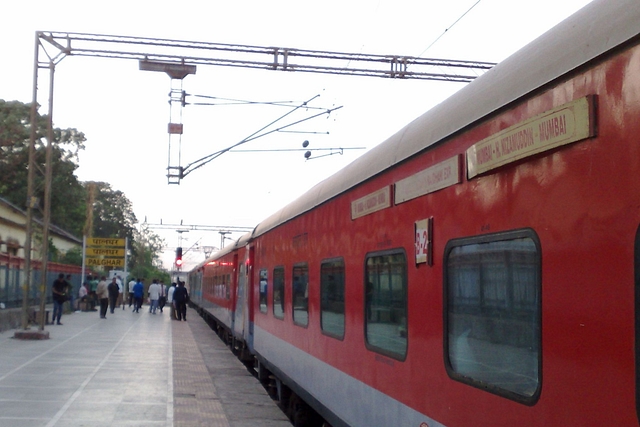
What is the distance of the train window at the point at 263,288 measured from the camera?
12.9 m

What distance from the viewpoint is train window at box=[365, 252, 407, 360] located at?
5.36 meters

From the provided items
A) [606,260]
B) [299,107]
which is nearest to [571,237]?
[606,260]

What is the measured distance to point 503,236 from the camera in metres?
3.83

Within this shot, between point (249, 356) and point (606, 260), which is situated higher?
point (606, 260)

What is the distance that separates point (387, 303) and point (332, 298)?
1.85 meters

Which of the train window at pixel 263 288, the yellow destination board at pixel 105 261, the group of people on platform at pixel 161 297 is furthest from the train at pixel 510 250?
the yellow destination board at pixel 105 261

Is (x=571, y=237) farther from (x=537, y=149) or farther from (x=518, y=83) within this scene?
Result: (x=518, y=83)

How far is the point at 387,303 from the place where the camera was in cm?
577

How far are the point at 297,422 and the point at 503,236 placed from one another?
693cm

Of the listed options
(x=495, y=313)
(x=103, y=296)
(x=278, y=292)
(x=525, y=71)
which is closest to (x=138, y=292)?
(x=103, y=296)

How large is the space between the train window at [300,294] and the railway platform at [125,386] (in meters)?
1.26

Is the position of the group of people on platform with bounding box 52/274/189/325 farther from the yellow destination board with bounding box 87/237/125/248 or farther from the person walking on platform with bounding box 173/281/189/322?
the yellow destination board with bounding box 87/237/125/248

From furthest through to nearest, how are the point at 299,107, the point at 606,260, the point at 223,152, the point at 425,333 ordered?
the point at 223,152 → the point at 299,107 → the point at 425,333 → the point at 606,260

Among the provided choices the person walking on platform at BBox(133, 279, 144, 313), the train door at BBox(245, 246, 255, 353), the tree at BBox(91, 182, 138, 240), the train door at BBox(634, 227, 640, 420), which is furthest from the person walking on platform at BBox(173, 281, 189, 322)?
the tree at BBox(91, 182, 138, 240)
